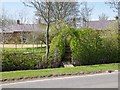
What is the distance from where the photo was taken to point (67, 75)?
1091 cm

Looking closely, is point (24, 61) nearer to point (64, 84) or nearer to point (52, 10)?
point (64, 84)

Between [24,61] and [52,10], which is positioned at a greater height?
[52,10]

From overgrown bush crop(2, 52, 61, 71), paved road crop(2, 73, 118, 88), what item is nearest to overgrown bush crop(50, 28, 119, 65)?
overgrown bush crop(2, 52, 61, 71)

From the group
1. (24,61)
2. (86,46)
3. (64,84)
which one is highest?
(86,46)

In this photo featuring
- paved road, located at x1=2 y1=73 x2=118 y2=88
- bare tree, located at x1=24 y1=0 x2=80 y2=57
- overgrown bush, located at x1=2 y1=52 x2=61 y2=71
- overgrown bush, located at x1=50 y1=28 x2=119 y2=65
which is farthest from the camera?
bare tree, located at x1=24 y1=0 x2=80 y2=57

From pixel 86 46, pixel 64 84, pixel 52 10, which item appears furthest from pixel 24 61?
pixel 52 10

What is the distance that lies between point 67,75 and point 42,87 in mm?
2698

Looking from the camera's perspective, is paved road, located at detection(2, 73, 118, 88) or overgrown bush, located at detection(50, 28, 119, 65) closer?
paved road, located at detection(2, 73, 118, 88)

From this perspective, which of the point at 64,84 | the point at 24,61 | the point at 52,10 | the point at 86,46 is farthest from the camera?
the point at 52,10

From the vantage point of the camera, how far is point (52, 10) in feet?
80.1

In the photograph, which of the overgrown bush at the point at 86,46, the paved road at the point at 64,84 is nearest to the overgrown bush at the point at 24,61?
the overgrown bush at the point at 86,46

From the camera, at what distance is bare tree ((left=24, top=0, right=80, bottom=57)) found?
71.9ft

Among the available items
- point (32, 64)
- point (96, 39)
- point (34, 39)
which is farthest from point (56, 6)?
point (32, 64)

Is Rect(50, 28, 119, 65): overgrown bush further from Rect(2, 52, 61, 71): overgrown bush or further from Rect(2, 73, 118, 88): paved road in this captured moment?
Rect(2, 73, 118, 88): paved road
